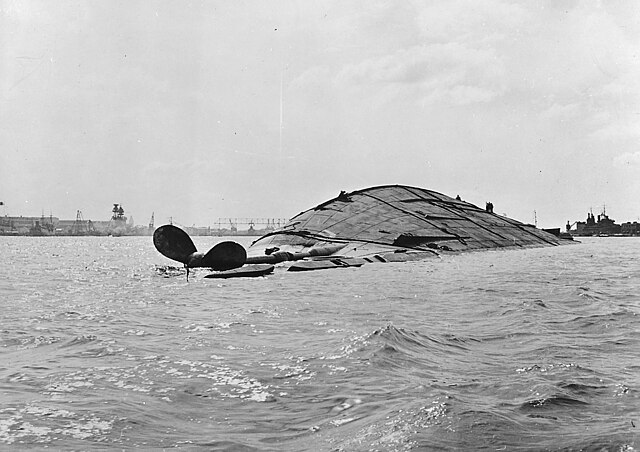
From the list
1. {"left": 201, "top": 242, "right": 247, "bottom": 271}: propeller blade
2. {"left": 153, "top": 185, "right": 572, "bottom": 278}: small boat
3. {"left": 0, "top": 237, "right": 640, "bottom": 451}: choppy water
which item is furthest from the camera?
{"left": 153, "top": 185, "right": 572, "bottom": 278}: small boat

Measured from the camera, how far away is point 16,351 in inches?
303

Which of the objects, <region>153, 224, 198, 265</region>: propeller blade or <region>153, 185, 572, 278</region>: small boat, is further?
<region>153, 185, 572, 278</region>: small boat

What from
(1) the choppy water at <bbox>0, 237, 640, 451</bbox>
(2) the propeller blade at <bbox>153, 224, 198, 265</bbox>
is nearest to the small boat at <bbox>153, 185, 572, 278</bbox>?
(2) the propeller blade at <bbox>153, 224, 198, 265</bbox>

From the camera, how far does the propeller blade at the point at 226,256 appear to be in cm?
2259

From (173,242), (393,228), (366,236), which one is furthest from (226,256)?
(393,228)

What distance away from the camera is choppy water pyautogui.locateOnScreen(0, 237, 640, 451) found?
14.3 feet

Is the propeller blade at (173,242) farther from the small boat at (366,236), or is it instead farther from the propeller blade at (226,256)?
the propeller blade at (226,256)

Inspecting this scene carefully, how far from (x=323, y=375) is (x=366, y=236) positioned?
2605cm

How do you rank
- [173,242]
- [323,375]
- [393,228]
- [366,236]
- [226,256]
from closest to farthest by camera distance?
[323,375], [226,256], [173,242], [366,236], [393,228]

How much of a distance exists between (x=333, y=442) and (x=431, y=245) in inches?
1134

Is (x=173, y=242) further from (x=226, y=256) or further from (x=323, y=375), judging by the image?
(x=323, y=375)

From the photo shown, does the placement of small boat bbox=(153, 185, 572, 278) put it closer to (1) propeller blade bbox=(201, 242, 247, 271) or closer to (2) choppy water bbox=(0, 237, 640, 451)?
A: (1) propeller blade bbox=(201, 242, 247, 271)

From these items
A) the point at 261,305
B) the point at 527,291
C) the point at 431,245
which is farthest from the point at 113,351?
the point at 431,245

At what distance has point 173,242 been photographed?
24.6 meters
